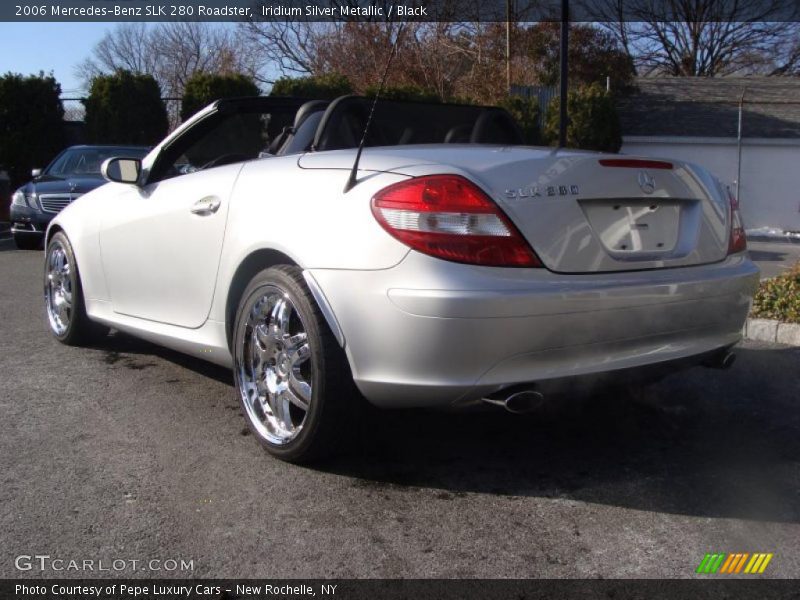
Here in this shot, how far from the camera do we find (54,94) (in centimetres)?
1969

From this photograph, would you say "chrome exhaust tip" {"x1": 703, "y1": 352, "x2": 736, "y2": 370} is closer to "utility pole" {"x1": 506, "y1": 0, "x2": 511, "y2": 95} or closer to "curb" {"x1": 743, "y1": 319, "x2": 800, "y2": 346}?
"curb" {"x1": 743, "y1": 319, "x2": 800, "y2": 346}

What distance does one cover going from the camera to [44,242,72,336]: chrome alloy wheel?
543 centimetres

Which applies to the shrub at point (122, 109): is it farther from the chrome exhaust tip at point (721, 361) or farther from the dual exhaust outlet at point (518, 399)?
the dual exhaust outlet at point (518, 399)

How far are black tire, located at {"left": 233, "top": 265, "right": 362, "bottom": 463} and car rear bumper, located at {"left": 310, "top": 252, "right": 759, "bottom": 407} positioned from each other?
0.10 metres

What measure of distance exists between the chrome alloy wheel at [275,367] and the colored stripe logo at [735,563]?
1.47 m

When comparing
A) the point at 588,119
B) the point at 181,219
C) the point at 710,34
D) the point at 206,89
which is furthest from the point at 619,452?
the point at 710,34

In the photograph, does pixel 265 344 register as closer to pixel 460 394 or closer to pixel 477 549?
pixel 460 394

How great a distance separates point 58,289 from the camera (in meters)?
5.55

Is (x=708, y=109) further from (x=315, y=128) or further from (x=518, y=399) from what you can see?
(x=518, y=399)

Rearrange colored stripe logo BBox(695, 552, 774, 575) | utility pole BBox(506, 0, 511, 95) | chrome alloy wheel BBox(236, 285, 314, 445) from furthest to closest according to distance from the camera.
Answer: utility pole BBox(506, 0, 511, 95), chrome alloy wheel BBox(236, 285, 314, 445), colored stripe logo BBox(695, 552, 774, 575)

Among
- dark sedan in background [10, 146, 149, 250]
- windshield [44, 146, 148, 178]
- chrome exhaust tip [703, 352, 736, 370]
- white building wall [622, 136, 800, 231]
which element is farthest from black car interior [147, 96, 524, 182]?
white building wall [622, 136, 800, 231]

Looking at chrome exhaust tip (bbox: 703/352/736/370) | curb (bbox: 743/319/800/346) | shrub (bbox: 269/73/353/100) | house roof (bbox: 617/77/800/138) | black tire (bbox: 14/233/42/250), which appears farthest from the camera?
house roof (bbox: 617/77/800/138)

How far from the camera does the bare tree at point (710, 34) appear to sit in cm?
3797

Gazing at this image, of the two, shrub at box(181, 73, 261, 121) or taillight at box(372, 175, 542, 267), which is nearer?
taillight at box(372, 175, 542, 267)
